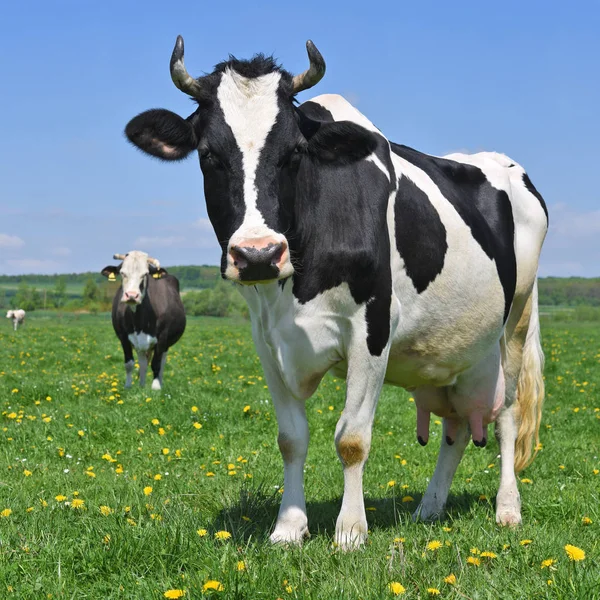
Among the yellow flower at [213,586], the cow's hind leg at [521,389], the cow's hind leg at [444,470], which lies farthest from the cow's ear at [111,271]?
the yellow flower at [213,586]

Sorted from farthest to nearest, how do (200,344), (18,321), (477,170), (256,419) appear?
(18,321) → (200,344) → (256,419) → (477,170)

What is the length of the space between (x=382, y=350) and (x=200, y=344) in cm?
1948

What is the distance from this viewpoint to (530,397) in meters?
6.65

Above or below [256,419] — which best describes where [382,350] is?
above

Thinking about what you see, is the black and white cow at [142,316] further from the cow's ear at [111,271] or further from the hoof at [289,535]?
the hoof at [289,535]

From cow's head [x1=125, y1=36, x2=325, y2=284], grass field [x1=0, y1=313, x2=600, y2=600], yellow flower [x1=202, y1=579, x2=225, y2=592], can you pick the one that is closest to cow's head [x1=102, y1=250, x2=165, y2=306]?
grass field [x1=0, y1=313, x2=600, y2=600]

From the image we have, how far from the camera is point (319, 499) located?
20.3 ft

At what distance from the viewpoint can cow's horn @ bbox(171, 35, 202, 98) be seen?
4602mm

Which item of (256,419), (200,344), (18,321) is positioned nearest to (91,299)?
(18,321)

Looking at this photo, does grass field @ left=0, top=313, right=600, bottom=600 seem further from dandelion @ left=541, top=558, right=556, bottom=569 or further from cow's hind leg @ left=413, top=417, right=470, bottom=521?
cow's hind leg @ left=413, top=417, right=470, bottom=521

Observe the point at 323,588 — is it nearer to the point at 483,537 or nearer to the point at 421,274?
the point at 483,537

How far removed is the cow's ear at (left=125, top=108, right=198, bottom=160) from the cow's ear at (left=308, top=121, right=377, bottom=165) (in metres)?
0.75

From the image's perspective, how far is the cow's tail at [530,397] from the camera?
21.4ft

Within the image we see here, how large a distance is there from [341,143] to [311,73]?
44cm
